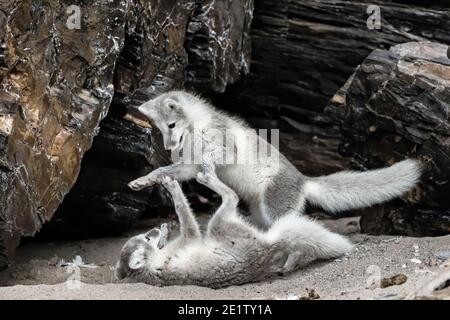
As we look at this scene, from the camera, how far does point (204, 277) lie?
6055mm

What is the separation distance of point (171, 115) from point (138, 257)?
1.39m

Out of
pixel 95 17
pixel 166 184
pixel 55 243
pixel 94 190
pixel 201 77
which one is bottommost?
pixel 55 243

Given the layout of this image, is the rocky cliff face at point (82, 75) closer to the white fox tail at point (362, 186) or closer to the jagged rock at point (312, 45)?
the jagged rock at point (312, 45)

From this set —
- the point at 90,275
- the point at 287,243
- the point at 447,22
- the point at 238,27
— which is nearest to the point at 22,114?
the point at 90,275

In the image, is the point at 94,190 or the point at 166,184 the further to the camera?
the point at 94,190

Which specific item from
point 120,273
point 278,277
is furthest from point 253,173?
point 120,273

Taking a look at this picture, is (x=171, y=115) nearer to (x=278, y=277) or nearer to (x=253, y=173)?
(x=253, y=173)

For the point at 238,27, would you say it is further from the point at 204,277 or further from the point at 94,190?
the point at 204,277

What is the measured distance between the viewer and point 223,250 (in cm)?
609

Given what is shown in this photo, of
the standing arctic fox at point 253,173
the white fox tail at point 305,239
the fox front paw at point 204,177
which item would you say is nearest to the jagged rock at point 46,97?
the standing arctic fox at point 253,173

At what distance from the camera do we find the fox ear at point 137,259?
627 centimetres

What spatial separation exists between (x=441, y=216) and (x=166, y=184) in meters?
2.23

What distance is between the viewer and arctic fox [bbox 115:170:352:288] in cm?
608

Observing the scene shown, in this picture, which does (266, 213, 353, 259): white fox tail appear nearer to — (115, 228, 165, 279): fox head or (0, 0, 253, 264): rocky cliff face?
(115, 228, 165, 279): fox head
